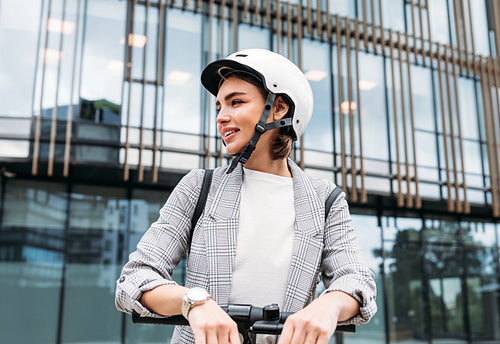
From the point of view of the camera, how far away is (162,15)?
28.4ft

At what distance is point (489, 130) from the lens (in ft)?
37.1

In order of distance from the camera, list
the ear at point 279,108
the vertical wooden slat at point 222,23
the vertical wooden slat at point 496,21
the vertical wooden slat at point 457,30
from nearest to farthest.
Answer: the ear at point 279,108, the vertical wooden slat at point 222,23, the vertical wooden slat at point 457,30, the vertical wooden slat at point 496,21

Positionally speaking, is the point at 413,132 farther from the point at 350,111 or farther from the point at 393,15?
the point at 393,15

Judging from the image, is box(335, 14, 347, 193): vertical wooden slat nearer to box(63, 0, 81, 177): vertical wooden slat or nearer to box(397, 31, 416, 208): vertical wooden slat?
box(397, 31, 416, 208): vertical wooden slat

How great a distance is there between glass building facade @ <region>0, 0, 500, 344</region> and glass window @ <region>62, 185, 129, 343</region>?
24 mm

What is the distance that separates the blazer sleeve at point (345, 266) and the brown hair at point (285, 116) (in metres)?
0.25

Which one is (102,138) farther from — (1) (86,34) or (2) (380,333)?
(2) (380,333)

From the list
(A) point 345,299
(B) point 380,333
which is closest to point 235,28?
(B) point 380,333

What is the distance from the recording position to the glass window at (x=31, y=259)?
7496mm

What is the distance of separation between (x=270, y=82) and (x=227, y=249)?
54cm

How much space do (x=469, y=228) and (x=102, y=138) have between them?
880 centimetres

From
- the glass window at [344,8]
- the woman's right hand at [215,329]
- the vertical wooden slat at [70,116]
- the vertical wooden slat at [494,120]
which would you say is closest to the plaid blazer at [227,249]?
the woman's right hand at [215,329]

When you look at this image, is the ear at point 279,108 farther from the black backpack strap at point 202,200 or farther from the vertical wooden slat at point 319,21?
the vertical wooden slat at point 319,21

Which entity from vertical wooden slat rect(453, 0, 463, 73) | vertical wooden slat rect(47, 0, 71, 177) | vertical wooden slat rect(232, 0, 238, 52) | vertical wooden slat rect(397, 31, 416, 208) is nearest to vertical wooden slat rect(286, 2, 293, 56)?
vertical wooden slat rect(232, 0, 238, 52)
